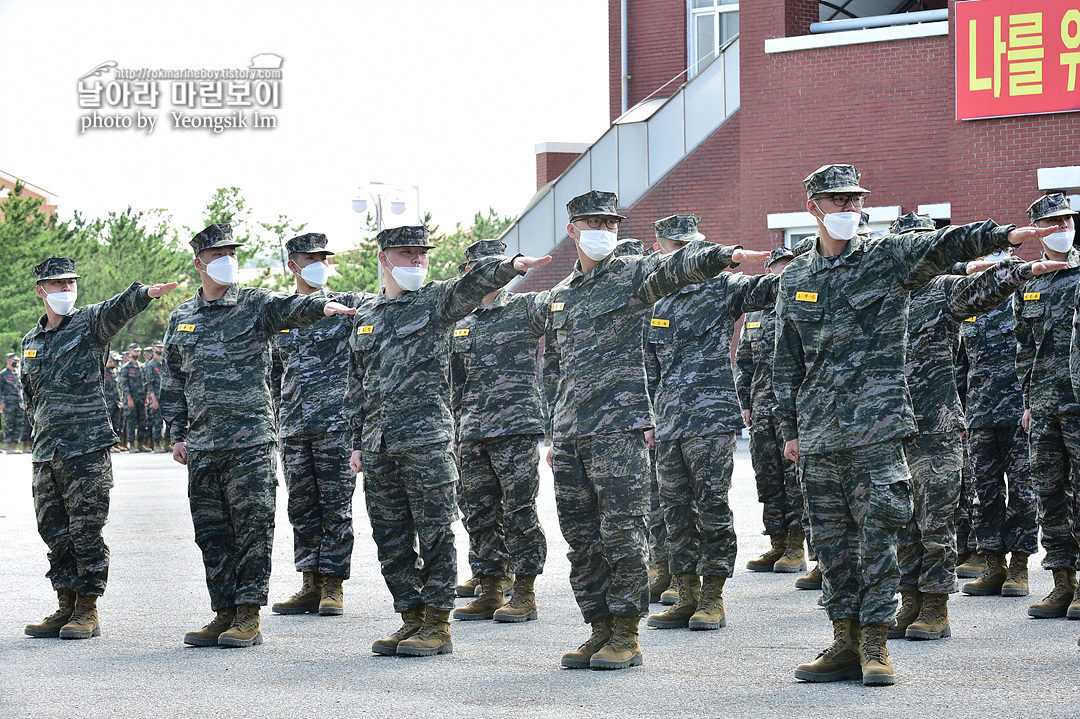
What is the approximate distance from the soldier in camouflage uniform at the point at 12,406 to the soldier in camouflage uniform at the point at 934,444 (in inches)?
1162

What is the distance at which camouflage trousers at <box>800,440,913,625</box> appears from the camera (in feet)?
21.6

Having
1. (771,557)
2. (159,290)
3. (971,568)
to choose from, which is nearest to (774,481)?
(771,557)

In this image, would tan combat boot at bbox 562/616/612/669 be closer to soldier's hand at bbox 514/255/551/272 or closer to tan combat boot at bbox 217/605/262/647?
soldier's hand at bbox 514/255/551/272

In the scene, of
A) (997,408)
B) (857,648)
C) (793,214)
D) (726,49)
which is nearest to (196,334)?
(857,648)

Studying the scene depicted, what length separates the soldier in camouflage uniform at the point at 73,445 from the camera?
8617mm

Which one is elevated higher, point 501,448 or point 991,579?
point 501,448

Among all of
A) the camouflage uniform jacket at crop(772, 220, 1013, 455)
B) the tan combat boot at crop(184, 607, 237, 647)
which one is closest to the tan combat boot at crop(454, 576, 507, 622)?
the tan combat boot at crop(184, 607, 237, 647)

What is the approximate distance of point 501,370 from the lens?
368 inches

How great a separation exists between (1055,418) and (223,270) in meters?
5.28

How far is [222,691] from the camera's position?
677 cm

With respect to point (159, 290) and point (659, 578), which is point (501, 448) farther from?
point (159, 290)

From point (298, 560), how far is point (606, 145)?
2157cm

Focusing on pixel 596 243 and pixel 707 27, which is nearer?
pixel 596 243

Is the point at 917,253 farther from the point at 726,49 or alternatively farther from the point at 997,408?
the point at 726,49
